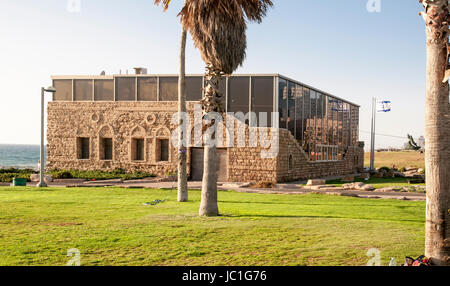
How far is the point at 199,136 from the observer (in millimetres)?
29047

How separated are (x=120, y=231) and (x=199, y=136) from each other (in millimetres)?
19348

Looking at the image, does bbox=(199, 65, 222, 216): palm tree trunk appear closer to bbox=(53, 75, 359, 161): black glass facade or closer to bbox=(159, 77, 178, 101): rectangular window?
bbox=(53, 75, 359, 161): black glass facade

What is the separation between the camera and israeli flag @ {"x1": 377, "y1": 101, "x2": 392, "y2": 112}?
42.9m

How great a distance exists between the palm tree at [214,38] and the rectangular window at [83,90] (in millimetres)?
21532

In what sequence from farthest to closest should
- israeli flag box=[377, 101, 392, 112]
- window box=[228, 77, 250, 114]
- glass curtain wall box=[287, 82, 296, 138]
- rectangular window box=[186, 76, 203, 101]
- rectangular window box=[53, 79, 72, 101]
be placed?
israeli flag box=[377, 101, 392, 112]
rectangular window box=[53, 79, 72, 101]
rectangular window box=[186, 76, 203, 101]
glass curtain wall box=[287, 82, 296, 138]
window box=[228, 77, 250, 114]

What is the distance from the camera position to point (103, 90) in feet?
104

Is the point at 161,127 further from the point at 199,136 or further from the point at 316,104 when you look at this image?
the point at 316,104

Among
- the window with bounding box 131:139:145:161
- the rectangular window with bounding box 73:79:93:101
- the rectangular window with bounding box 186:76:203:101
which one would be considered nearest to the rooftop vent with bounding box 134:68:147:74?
the rectangular window with bounding box 73:79:93:101

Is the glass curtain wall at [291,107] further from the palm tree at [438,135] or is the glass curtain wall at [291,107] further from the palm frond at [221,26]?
the palm tree at [438,135]

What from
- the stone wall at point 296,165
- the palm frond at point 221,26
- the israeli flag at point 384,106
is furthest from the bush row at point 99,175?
the israeli flag at point 384,106

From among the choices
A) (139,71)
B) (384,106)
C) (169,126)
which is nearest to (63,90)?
(139,71)

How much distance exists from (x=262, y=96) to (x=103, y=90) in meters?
11.9

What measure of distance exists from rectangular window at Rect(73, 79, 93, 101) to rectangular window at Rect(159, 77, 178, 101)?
571 centimetres
